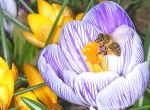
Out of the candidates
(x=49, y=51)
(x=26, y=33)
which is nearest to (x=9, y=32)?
(x=26, y=33)

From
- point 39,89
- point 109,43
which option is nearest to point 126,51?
point 109,43

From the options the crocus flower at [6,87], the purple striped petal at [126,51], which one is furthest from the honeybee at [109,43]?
the crocus flower at [6,87]

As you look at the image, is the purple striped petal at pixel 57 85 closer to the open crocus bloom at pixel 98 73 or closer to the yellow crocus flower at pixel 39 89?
the open crocus bloom at pixel 98 73

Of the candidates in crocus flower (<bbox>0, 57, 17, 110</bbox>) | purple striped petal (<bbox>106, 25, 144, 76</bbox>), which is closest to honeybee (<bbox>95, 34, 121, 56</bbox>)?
purple striped petal (<bbox>106, 25, 144, 76</bbox>)

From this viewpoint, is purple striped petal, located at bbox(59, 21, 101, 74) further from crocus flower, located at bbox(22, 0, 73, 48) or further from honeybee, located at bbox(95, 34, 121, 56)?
crocus flower, located at bbox(22, 0, 73, 48)

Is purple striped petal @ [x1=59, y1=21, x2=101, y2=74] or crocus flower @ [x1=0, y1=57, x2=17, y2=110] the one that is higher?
purple striped petal @ [x1=59, y1=21, x2=101, y2=74]

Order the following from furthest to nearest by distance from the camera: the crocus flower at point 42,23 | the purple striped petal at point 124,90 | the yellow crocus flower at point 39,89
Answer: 1. the crocus flower at point 42,23
2. the yellow crocus flower at point 39,89
3. the purple striped petal at point 124,90

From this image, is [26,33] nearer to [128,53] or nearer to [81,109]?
[128,53]

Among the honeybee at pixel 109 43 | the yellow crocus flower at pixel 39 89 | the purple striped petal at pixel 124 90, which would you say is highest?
the honeybee at pixel 109 43
